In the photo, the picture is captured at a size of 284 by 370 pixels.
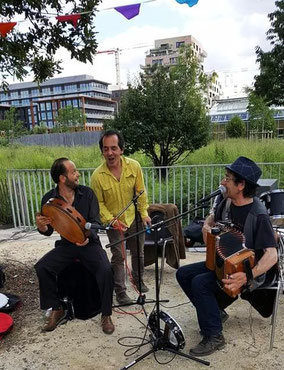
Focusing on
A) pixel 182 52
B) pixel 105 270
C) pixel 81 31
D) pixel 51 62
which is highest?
pixel 182 52

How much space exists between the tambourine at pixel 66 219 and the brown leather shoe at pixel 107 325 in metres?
0.77

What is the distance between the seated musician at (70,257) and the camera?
9.72ft

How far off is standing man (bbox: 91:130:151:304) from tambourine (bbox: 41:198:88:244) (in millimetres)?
521

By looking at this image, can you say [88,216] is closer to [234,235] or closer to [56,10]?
[234,235]

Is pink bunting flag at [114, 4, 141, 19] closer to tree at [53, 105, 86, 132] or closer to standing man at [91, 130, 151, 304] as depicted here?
A: standing man at [91, 130, 151, 304]

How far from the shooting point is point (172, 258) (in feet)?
13.0

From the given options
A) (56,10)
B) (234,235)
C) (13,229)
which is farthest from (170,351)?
(13,229)

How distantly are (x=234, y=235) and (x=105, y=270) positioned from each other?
1.23 metres

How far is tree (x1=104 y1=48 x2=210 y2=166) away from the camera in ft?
29.8

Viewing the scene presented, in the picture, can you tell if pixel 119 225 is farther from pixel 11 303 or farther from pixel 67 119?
pixel 67 119

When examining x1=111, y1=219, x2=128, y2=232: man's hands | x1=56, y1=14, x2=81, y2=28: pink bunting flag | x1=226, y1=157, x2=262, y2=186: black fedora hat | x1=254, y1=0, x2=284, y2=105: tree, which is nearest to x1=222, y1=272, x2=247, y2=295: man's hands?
x1=226, y1=157, x2=262, y2=186: black fedora hat

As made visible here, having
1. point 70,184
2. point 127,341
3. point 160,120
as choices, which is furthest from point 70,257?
point 160,120

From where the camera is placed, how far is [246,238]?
245 centimetres

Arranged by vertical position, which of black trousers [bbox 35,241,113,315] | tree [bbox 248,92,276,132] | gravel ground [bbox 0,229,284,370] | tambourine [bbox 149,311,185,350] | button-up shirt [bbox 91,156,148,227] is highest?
tree [bbox 248,92,276,132]
